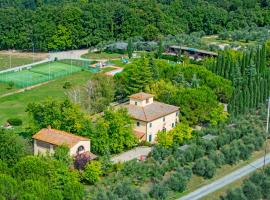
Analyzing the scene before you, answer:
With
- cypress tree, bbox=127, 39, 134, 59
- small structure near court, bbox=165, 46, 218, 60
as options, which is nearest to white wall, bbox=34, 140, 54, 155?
cypress tree, bbox=127, 39, 134, 59

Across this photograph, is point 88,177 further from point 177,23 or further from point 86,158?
point 177,23

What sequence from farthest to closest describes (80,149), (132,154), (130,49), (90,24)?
(90,24), (130,49), (132,154), (80,149)

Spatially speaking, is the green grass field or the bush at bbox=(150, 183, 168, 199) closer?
the bush at bbox=(150, 183, 168, 199)

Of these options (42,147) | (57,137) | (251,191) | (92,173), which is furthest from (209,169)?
(42,147)

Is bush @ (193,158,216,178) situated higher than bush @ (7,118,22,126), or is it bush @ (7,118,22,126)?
bush @ (7,118,22,126)

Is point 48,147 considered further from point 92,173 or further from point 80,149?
point 92,173

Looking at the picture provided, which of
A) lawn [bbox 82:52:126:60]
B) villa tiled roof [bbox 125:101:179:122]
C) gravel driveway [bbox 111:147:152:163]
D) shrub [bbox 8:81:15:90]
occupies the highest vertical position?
lawn [bbox 82:52:126:60]

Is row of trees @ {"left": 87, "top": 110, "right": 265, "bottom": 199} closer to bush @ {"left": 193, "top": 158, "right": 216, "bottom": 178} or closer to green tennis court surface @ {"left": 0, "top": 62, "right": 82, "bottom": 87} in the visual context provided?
bush @ {"left": 193, "top": 158, "right": 216, "bottom": 178}
